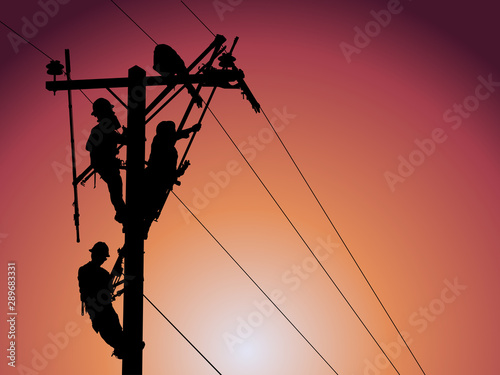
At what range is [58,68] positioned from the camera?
8125mm

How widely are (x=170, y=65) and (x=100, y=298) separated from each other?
3015 mm

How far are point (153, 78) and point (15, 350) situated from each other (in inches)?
485

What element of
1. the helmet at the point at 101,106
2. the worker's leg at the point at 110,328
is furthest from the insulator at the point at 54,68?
the worker's leg at the point at 110,328

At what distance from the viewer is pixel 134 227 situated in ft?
22.6

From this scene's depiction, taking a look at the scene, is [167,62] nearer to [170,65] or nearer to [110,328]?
[170,65]

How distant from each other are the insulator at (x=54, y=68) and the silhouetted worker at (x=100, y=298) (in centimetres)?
231

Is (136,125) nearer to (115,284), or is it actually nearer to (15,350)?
(115,284)

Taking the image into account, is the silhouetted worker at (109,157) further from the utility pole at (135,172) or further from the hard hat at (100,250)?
the hard hat at (100,250)

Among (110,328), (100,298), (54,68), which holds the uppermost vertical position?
(54,68)

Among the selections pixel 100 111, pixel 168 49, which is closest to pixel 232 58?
pixel 168 49

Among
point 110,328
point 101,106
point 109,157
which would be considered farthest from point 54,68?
point 110,328

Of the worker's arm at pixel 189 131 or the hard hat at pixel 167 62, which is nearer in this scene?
the hard hat at pixel 167 62

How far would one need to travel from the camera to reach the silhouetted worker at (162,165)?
7486 mm

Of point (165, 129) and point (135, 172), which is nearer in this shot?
point (135, 172)
